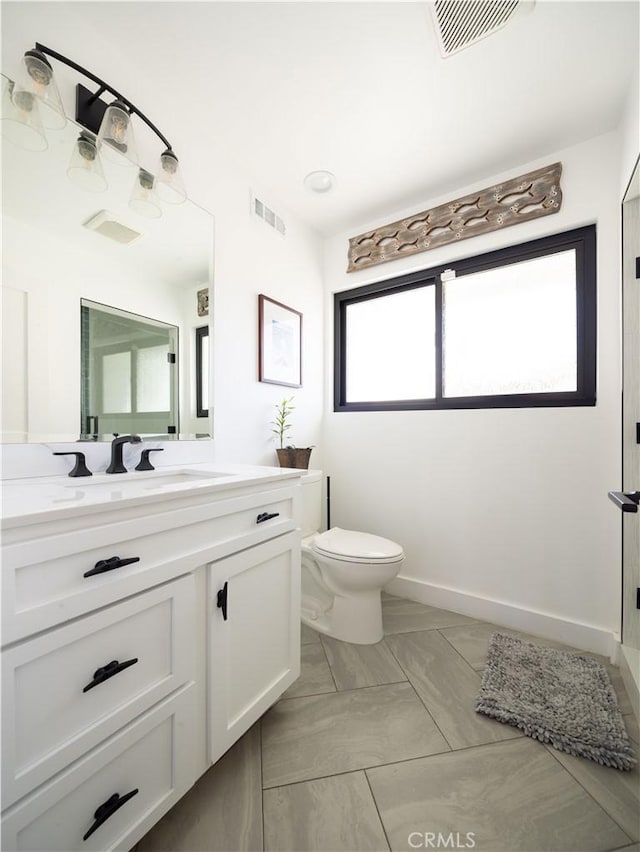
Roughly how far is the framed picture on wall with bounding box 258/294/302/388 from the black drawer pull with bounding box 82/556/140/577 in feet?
4.34

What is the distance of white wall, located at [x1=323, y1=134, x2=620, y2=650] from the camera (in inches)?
63.5

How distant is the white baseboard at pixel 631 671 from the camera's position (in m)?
1.25

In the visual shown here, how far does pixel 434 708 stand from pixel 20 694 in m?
1.32

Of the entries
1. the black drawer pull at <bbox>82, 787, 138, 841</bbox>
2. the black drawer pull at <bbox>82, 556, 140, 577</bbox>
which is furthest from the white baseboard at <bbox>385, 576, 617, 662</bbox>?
the black drawer pull at <bbox>82, 556, 140, 577</bbox>

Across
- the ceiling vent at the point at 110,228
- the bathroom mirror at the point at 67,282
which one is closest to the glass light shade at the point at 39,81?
the bathroom mirror at the point at 67,282

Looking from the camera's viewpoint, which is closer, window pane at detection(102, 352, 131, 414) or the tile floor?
the tile floor

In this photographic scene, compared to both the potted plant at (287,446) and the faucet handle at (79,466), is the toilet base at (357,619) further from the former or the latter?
the faucet handle at (79,466)

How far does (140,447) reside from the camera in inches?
53.7

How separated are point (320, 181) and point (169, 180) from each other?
910 mm

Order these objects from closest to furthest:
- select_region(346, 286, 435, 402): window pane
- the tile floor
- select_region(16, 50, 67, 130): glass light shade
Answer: the tile floor → select_region(16, 50, 67, 130): glass light shade → select_region(346, 286, 435, 402): window pane

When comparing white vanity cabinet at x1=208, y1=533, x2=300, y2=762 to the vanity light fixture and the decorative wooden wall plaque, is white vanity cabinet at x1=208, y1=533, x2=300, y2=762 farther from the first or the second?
the decorative wooden wall plaque

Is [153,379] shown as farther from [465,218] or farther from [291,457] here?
[465,218]

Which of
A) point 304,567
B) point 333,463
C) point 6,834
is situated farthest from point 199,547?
point 333,463

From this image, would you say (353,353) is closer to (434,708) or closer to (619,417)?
(619,417)
